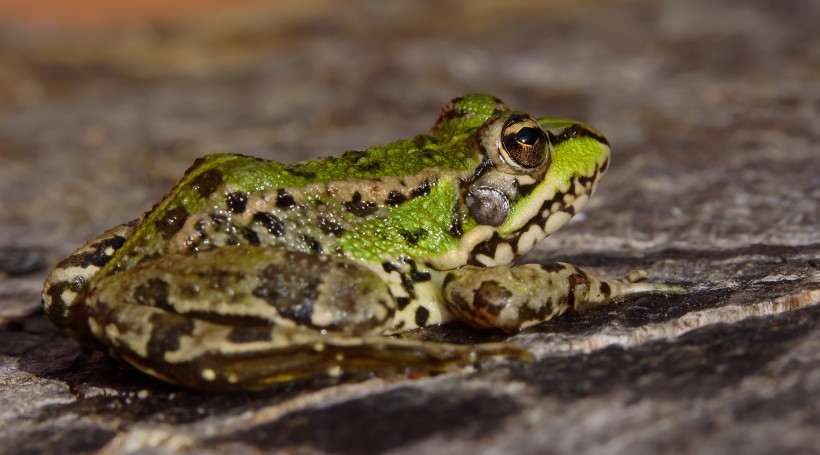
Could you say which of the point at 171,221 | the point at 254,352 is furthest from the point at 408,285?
the point at 171,221

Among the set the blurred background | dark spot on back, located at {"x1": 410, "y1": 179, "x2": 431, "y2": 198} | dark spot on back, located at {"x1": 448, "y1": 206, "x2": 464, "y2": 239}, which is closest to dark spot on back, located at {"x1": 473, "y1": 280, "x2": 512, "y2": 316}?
dark spot on back, located at {"x1": 448, "y1": 206, "x2": 464, "y2": 239}

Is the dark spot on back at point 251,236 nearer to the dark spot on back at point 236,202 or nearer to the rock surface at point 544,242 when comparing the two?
the dark spot on back at point 236,202

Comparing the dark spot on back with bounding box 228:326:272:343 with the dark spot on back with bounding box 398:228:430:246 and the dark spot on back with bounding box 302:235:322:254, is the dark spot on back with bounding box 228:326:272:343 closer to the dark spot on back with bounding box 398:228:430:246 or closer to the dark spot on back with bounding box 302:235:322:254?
the dark spot on back with bounding box 302:235:322:254

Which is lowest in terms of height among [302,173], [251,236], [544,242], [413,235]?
[544,242]

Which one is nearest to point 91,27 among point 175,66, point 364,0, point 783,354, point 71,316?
point 175,66

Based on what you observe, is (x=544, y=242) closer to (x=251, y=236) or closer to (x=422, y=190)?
(x=422, y=190)

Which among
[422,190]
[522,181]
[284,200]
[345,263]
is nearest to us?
[345,263]

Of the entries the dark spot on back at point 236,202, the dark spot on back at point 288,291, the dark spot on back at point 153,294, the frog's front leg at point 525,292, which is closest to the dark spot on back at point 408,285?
the frog's front leg at point 525,292
